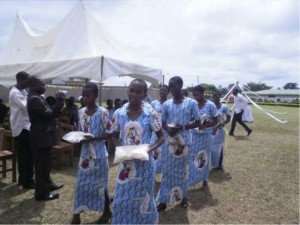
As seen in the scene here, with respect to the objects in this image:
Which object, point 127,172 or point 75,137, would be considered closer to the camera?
point 127,172

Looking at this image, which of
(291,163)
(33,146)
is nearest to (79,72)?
(33,146)

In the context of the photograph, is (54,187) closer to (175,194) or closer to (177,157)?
(175,194)

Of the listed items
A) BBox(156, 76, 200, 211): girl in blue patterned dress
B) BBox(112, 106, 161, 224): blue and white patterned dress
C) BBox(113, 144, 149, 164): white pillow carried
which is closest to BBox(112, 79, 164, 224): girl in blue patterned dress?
BBox(112, 106, 161, 224): blue and white patterned dress

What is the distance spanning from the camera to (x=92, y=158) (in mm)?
3326

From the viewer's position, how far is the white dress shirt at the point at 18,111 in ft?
14.8

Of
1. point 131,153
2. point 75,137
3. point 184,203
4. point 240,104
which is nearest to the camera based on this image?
point 131,153

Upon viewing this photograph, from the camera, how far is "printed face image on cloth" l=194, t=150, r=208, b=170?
491cm

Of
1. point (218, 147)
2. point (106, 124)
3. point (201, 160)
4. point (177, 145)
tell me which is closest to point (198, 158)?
point (201, 160)

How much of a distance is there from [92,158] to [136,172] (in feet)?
2.96

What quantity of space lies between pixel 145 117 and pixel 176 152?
1428 millimetres

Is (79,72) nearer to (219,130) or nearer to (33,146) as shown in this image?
(33,146)

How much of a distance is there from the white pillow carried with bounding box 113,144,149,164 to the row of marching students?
127mm

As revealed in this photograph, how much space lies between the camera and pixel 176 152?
3.93 m

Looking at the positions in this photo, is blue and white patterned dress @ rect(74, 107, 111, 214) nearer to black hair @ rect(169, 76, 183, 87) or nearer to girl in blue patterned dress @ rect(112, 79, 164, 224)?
girl in blue patterned dress @ rect(112, 79, 164, 224)
